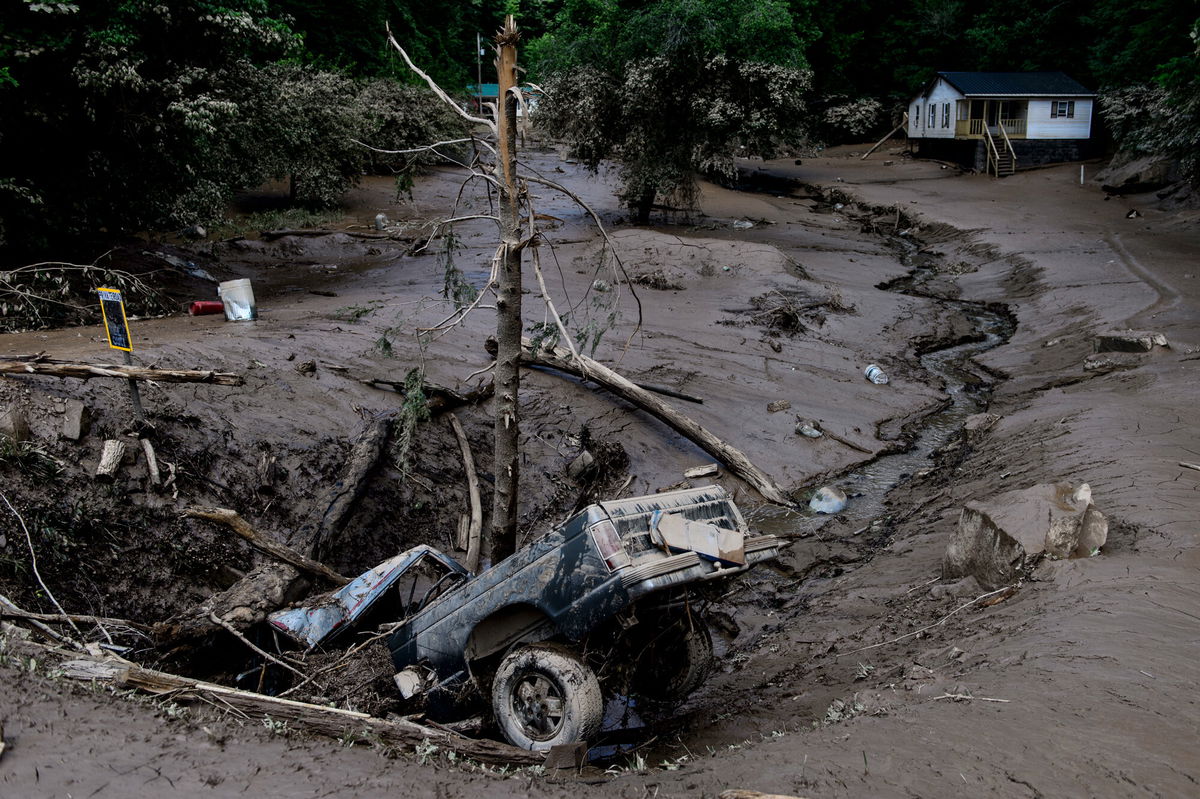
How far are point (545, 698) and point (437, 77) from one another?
133 feet

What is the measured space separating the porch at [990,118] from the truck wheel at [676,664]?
39494 millimetres

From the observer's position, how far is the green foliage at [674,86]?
884 inches

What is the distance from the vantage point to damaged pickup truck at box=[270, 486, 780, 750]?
4762mm

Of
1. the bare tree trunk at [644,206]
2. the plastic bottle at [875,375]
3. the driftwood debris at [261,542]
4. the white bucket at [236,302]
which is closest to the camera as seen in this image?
the driftwood debris at [261,542]

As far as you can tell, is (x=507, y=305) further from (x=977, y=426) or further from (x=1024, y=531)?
(x=977, y=426)

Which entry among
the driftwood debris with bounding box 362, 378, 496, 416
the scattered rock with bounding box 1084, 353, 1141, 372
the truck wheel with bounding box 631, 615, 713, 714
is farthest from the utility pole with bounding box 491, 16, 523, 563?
the scattered rock with bounding box 1084, 353, 1141, 372

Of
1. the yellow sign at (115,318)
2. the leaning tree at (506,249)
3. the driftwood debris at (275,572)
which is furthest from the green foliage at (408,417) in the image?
the yellow sign at (115,318)

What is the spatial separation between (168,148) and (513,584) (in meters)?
12.0

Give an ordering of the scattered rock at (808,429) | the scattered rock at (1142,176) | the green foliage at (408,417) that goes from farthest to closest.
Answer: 1. the scattered rock at (1142,176)
2. the scattered rock at (808,429)
3. the green foliage at (408,417)

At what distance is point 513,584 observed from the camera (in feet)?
16.9

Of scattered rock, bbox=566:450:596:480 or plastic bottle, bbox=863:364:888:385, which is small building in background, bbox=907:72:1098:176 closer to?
plastic bottle, bbox=863:364:888:385

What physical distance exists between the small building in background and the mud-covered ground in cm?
1991

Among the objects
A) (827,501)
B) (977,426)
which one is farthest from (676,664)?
(977,426)

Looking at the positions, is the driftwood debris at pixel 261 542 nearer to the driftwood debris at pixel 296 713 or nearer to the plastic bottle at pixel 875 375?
the driftwood debris at pixel 296 713
